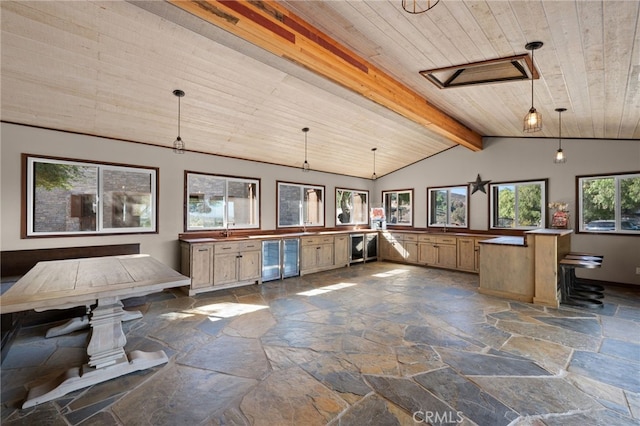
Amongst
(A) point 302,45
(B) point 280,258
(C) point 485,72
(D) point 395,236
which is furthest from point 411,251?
(A) point 302,45

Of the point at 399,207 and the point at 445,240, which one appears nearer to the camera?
the point at 445,240

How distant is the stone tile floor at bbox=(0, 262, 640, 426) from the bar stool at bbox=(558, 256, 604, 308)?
214 millimetres

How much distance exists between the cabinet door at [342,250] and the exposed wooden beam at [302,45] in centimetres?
390

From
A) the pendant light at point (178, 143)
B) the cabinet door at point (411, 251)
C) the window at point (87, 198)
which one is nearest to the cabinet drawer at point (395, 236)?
the cabinet door at point (411, 251)

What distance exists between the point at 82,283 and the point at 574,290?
6766mm

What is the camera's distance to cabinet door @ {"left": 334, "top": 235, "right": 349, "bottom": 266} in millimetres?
7422

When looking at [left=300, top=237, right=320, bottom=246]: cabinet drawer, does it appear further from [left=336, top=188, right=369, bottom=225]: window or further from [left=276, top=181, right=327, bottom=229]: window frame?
[left=336, top=188, right=369, bottom=225]: window

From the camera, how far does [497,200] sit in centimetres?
704

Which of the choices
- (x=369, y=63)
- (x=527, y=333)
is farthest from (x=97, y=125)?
(x=527, y=333)

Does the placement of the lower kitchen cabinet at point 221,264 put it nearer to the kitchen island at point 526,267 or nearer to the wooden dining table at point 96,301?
the wooden dining table at point 96,301

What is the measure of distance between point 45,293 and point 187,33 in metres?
2.52

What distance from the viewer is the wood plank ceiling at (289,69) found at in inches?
93.6

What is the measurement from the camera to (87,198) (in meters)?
4.55
